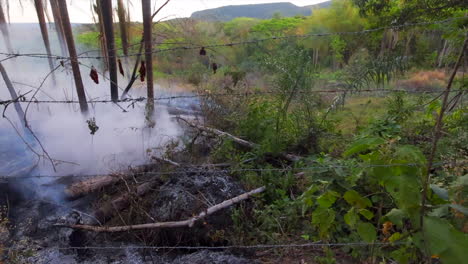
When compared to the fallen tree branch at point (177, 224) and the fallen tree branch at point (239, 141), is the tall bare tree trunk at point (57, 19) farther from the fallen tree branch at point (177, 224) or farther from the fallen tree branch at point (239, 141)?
the fallen tree branch at point (177, 224)

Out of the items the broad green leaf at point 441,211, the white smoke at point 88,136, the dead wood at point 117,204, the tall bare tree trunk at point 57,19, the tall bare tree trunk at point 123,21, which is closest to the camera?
the broad green leaf at point 441,211

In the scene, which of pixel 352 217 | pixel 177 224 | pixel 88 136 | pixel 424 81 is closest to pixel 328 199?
pixel 352 217

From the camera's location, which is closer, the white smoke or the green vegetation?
the green vegetation

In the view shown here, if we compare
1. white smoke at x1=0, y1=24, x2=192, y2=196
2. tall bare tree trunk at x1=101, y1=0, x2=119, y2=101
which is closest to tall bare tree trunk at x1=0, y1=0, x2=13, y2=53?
white smoke at x1=0, y1=24, x2=192, y2=196

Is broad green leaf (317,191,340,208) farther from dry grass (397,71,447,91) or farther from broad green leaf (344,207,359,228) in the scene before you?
dry grass (397,71,447,91)

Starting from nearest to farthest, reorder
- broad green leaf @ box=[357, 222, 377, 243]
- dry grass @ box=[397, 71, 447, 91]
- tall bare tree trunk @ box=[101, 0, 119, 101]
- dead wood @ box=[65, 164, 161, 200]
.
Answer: broad green leaf @ box=[357, 222, 377, 243]
dead wood @ box=[65, 164, 161, 200]
tall bare tree trunk @ box=[101, 0, 119, 101]
dry grass @ box=[397, 71, 447, 91]

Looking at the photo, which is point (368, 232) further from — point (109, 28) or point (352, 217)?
point (109, 28)

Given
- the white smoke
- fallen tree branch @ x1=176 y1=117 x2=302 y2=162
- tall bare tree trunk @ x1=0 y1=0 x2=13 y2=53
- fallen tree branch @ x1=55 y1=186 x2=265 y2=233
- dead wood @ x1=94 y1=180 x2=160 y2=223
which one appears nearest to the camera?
fallen tree branch @ x1=55 y1=186 x2=265 y2=233

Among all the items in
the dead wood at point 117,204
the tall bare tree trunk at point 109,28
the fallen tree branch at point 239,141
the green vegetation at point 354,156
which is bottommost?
the dead wood at point 117,204

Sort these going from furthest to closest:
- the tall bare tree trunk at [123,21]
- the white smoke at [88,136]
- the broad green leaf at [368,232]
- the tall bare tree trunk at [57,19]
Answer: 1. the tall bare tree trunk at [57,19]
2. the tall bare tree trunk at [123,21]
3. the white smoke at [88,136]
4. the broad green leaf at [368,232]

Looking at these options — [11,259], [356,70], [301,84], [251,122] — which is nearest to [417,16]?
[356,70]

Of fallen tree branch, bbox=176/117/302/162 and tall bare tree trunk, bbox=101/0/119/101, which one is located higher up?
tall bare tree trunk, bbox=101/0/119/101

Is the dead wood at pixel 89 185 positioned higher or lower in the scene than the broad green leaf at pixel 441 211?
lower

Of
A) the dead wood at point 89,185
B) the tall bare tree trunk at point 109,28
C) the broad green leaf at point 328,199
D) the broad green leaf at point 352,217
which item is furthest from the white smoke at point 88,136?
the broad green leaf at point 352,217
